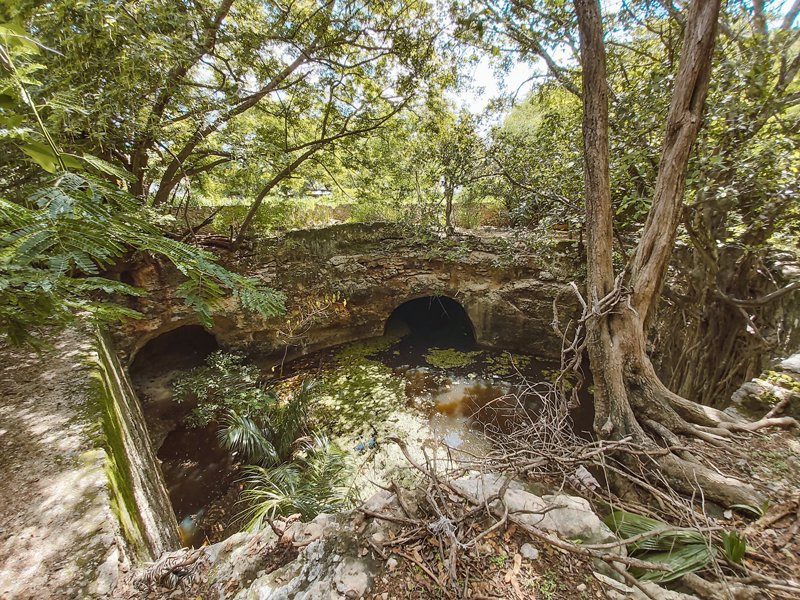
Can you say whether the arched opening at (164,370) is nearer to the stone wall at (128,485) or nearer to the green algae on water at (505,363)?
the stone wall at (128,485)

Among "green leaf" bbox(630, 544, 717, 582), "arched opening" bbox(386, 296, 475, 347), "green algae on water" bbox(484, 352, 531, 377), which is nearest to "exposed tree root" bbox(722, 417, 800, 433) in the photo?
"green leaf" bbox(630, 544, 717, 582)

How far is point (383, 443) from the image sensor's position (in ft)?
12.8

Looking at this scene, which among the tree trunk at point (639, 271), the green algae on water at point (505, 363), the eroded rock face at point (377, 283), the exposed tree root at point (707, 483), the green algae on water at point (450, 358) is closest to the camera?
the exposed tree root at point (707, 483)

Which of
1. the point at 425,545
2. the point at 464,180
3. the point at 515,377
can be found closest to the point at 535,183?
the point at 464,180

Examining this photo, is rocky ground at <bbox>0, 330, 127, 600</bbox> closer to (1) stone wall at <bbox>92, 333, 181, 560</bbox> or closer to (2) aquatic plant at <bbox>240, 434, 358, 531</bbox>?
(1) stone wall at <bbox>92, 333, 181, 560</bbox>

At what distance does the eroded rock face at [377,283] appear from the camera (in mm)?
4945

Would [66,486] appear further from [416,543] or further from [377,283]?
[377,283]

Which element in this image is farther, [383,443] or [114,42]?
[383,443]

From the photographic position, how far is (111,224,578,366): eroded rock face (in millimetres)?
4945

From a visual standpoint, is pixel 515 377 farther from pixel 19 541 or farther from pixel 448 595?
pixel 19 541

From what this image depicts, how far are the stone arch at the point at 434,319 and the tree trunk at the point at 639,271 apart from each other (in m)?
4.64

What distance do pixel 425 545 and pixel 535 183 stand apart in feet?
13.2

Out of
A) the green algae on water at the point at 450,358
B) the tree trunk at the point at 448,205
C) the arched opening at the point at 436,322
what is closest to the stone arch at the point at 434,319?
the arched opening at the point at 436,322

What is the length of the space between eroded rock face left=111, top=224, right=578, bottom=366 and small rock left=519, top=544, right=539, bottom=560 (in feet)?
13.8
